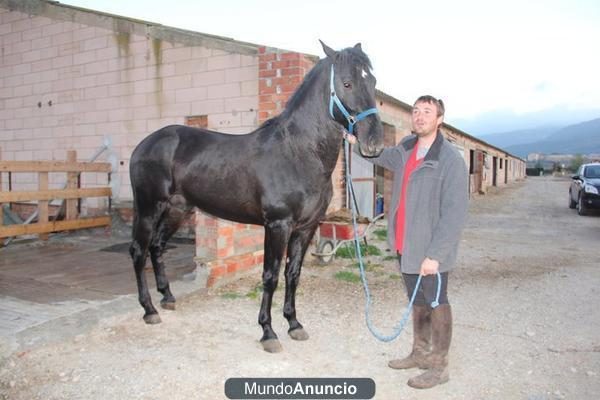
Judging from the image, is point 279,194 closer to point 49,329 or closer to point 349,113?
point 349,113

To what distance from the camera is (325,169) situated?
3424mm

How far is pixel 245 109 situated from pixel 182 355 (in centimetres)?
452

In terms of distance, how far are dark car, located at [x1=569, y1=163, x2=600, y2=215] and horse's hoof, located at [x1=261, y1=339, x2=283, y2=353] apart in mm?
12543

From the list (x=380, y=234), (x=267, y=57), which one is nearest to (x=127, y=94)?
(x=267, y=57)

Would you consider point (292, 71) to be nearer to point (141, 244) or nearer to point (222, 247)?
point (222, 247)

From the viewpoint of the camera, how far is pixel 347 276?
5.56 metres

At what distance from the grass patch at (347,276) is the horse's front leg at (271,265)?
2.12m

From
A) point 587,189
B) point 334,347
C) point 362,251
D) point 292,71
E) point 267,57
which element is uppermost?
point 267,57

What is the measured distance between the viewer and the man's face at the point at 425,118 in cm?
279

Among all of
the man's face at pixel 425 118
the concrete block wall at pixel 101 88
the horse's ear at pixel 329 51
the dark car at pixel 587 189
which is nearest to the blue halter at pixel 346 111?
the horse's ear at pixel 329 51

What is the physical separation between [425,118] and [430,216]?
615 millimetres

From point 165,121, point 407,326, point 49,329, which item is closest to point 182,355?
point 49,329

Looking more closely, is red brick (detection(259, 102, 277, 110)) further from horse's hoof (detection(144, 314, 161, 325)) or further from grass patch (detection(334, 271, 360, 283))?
Result: horse's hoof (detection(144, 314, 161, 325))

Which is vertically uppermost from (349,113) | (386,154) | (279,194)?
(349,113)
